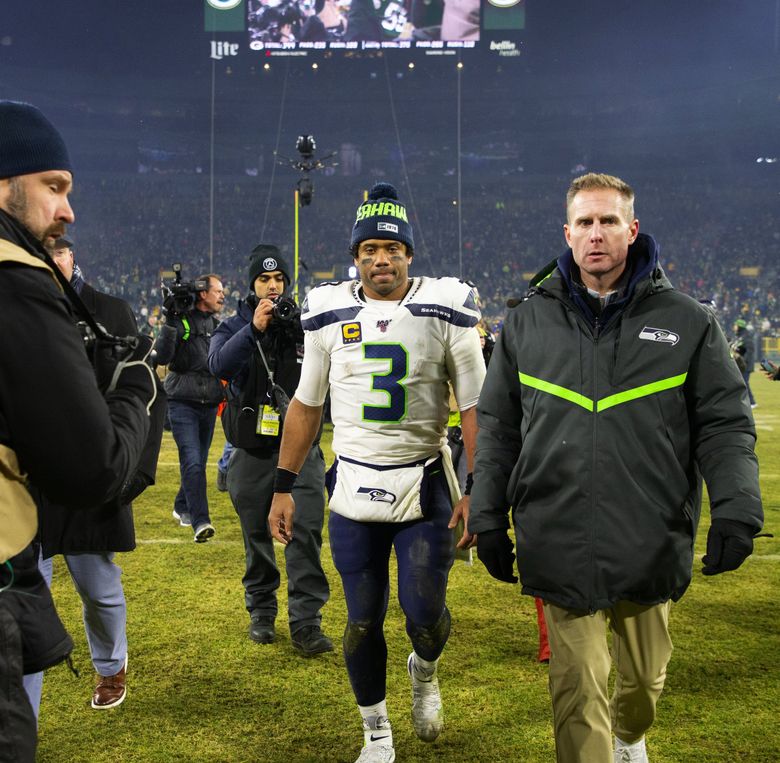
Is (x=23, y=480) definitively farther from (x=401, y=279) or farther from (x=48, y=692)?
(x=48, y=692)

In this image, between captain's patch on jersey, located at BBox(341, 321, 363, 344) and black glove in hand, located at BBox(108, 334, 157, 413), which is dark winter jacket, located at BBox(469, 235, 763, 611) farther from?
black glove in hand, located at BBox(108, 334, 157, 413)

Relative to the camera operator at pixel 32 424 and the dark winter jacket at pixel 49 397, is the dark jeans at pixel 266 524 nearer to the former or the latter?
the camera operator at pixel 32 424

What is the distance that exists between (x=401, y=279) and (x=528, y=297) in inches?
27.0

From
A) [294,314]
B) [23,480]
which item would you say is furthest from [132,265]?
[23,480]

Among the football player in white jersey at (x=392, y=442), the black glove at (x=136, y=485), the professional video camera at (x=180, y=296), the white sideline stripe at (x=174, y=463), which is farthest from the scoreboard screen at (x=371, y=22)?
the black glove at (x=136, y=485)

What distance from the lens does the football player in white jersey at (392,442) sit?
325 cm

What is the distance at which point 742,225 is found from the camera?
158 ft

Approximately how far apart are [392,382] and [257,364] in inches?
64.3

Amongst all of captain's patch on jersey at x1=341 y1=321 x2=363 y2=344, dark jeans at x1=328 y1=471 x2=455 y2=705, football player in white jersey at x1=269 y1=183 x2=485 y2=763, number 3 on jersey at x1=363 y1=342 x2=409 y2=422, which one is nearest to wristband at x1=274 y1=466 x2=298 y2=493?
football player in white jersey at x1=269 y1=183 x2=485 y2=763

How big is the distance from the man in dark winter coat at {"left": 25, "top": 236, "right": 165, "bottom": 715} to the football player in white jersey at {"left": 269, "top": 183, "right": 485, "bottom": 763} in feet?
2.60

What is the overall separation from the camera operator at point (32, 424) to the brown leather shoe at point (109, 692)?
7.06 feet

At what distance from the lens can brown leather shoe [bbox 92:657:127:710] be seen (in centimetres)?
368

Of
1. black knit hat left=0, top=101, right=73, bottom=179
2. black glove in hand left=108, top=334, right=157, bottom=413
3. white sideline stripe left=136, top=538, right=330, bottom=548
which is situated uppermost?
black knit hat left=0, top=101, right=73, bottom=179

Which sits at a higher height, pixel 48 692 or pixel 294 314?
pixel 294 314
